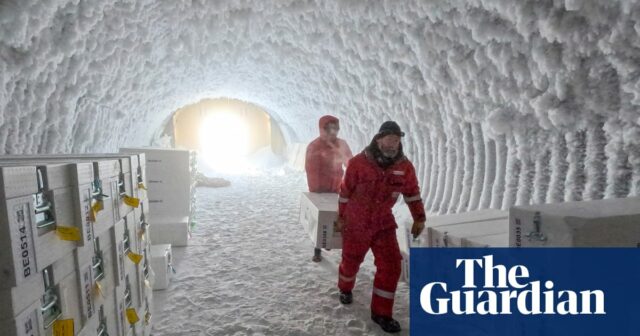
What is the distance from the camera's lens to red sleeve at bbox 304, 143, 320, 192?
4340 millimetres

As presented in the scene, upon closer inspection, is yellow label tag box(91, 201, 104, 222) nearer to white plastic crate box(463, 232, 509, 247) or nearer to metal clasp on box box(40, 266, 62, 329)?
metal clasp on box box(40, 266, 62, 329)

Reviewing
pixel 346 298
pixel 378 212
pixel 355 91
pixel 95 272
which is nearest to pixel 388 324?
pixel 346 298

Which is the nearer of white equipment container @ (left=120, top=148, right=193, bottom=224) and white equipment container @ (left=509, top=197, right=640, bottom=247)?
white equipment container @ (left=509, top=197, right=640, bottom=247)

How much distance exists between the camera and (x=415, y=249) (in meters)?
3.16

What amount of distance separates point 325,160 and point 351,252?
5.27 feet

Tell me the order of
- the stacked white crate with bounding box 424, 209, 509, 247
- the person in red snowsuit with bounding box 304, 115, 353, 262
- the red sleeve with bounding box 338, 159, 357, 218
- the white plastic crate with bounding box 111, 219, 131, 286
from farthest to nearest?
the person in red snowsuit with bounding box 304, 115, 353, 262, the red sleeve with bounding box 338, 159, 357, 218, the stacked white crate with bounding box 424, 209, 509, 247, the white plastic crate with bounding box 111, 219, 131, 286

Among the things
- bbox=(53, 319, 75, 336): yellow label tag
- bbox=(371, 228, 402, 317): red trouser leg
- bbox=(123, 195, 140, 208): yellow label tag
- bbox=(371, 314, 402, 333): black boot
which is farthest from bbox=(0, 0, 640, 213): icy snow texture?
bbox=(53, 319, 75, 336): yellow label tag

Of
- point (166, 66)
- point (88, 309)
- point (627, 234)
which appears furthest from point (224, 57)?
point (627, 234)

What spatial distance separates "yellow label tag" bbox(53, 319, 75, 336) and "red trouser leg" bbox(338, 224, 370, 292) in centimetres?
195

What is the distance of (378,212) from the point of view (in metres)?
2.85

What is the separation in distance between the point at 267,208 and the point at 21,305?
5874 millimetres

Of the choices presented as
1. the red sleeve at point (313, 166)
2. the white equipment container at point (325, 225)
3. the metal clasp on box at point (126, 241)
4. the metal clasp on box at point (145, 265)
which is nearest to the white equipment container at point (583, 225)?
the white equipment container at point (325, 225)

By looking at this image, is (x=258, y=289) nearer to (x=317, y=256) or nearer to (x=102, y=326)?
(x=317, y=256)

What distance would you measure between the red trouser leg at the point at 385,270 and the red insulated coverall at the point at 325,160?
1.62 m
